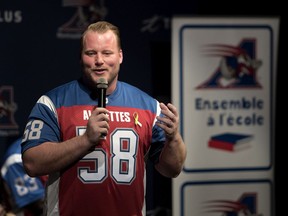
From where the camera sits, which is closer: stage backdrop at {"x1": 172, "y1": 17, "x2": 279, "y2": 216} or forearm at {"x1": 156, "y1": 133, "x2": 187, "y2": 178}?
forearm at {"x1": 156, "y1": 133, "x2": 187, "y2": 178}

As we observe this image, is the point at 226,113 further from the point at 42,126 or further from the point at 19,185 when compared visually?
the point at 42,126

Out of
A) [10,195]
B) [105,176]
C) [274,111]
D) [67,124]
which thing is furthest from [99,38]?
[274,111]

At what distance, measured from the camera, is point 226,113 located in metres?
4.00

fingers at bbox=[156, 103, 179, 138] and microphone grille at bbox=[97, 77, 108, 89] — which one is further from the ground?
microphone grille at bbox=[97, 77, 108, 89]

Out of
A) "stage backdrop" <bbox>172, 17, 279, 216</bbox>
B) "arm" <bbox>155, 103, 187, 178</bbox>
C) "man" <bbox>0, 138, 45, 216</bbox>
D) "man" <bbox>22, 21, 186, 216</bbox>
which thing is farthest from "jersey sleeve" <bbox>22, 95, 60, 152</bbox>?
"stage backdrop" <bbox>172, 17, 279, 216</bbox>

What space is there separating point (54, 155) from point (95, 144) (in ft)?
0.43

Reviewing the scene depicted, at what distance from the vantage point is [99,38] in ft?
7.98

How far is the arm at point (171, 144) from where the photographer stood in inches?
94.3

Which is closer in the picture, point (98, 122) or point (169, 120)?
point (98, 122)

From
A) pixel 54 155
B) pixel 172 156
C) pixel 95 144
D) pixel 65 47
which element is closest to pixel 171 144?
pixel 172 156

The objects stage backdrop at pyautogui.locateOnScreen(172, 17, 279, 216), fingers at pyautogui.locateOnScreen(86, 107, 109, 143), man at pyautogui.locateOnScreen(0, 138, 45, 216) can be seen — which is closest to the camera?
fingers at pyautogui.locateOnScreen(86, 107, 109, 143)

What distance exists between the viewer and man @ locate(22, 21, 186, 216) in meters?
2.39

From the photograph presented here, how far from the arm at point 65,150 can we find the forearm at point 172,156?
0.26 metres

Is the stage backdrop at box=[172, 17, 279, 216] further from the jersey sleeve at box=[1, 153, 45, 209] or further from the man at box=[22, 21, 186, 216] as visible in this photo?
the man at box=[22, 21, 186, 216]
